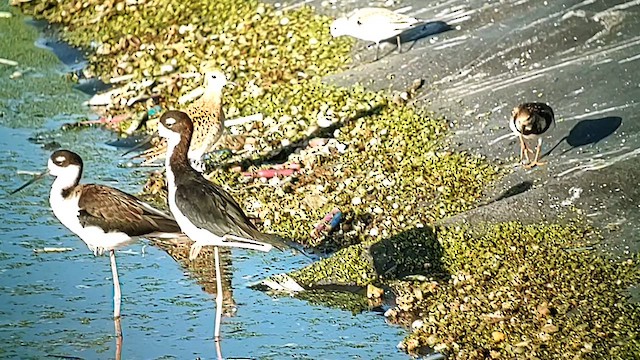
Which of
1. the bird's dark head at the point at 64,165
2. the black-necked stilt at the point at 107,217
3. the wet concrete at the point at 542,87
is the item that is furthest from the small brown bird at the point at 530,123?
the bird's dark head at the point at 64,165

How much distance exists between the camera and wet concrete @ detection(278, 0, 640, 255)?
10.3 m

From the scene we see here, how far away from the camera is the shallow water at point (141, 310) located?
8.92 meters

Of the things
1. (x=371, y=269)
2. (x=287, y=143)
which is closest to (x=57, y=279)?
(x=371, y=269)

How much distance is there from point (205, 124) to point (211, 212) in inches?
128

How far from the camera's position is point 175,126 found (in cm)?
984

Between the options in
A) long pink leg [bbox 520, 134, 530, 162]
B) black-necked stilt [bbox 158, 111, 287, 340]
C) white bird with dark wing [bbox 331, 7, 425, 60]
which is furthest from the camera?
white bird with dark wing [bbox 331, 7, 425, 60]

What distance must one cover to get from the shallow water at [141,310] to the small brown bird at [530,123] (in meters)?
2.37

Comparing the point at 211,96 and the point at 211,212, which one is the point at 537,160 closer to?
the point at 211,96

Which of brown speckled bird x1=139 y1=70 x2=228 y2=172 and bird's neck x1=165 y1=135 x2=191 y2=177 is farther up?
bird's neck x1=165 y1=135 x2=191 y2=177

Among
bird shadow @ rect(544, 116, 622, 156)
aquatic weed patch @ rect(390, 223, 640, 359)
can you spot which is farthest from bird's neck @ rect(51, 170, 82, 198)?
bird shadow @ rect(544, 116, 622, 156)

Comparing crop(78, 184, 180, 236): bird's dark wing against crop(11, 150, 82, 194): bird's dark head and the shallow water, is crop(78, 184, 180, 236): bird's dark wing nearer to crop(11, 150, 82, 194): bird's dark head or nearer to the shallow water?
crop(11, 150, 82, 194): bird's dark head

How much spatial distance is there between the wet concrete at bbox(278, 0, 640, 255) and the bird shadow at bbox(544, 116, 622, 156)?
0.4 inches

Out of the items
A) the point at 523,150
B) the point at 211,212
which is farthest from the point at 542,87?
the point at 211,212

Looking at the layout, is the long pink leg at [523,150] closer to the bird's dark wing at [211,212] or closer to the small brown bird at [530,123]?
the small brown bird at [530,123]
